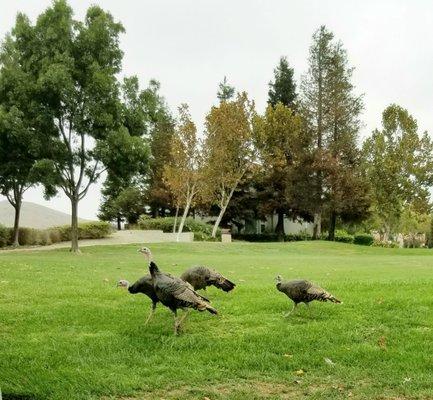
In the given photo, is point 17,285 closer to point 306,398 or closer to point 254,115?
point 306,398

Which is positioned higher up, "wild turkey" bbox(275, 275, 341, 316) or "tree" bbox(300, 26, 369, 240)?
"tree" bbox(300, 26, 369, 240)

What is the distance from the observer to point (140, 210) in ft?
214

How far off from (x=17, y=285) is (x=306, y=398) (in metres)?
8.46

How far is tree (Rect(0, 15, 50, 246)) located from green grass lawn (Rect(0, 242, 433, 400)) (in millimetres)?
19973

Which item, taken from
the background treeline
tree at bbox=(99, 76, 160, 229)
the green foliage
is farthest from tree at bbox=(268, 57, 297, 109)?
tree at bbox=(99, 76, 160, 229)

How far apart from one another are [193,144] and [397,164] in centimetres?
2017

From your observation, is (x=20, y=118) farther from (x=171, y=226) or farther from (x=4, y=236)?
(x=171, y=226)

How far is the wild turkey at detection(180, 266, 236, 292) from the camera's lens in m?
9.41

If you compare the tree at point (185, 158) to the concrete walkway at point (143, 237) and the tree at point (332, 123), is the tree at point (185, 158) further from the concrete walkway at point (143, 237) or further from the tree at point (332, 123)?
the tree at point (332, 123)

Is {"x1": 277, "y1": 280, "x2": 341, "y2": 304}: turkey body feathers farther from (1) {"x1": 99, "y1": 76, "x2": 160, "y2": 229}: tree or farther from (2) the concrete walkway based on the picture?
(2) the concrete walkway

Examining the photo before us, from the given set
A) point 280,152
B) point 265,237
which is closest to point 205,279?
point 280,152

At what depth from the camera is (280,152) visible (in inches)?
2106

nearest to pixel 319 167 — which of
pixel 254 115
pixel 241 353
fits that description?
pixel 254 115

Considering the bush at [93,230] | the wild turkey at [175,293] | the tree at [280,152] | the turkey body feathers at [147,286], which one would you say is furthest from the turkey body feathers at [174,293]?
the tree at [280,152]
